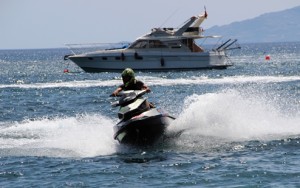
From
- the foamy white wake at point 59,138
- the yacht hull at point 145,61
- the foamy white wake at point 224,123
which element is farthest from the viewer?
the yacht hull at point 145,61

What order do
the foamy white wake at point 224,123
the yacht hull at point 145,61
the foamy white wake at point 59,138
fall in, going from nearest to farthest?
the foamy white wake at point 59,138, the foamy white wake at point 224,123, the yacht hull at point 145,61

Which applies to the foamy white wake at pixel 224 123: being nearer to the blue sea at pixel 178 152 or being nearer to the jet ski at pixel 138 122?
the blue sea at pixel 178 152

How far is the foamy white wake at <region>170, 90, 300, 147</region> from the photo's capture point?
62.3 feet

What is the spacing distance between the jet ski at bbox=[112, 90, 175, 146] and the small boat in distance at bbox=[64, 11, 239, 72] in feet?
137

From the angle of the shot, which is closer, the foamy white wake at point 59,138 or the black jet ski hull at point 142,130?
the black jet ski hull at point 142,130

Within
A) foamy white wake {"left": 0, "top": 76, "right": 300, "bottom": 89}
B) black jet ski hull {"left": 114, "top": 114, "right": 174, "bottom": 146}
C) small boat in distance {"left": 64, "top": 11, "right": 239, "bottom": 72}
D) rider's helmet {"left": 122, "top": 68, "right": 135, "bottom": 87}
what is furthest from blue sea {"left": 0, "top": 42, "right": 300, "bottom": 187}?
small boat in distance {"left": 64, "top": 11, "right": 239, "bottom": 72}

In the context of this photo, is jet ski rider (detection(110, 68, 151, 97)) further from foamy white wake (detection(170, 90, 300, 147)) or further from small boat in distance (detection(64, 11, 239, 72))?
small boat in distance (detection(64, 11, 239, 72))

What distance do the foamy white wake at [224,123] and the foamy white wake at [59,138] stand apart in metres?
2.10

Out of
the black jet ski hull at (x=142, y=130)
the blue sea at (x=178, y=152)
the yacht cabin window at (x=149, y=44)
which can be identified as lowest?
the blue sea at (x=178, y=152)

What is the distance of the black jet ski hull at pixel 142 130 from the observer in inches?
679

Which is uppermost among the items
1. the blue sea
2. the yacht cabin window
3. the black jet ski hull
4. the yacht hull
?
the yacht cabin window

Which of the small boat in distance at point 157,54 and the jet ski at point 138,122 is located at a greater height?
the small boat in distance at point 157,54

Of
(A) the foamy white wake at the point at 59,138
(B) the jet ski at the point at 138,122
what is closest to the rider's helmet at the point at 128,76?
(B) the jet ski at the point at 138,122

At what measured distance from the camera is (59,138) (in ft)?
68.3
